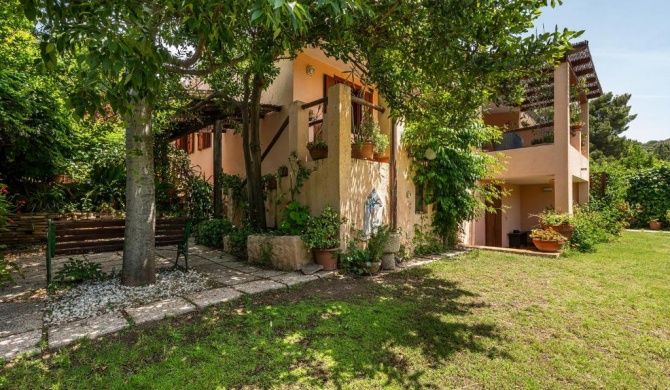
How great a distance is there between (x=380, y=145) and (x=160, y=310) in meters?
4.85

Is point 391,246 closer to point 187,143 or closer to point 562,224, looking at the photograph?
point 562,224

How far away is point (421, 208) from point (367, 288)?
3.79m

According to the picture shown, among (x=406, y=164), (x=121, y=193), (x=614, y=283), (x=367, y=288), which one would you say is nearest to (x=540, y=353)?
(x=367, y=288)

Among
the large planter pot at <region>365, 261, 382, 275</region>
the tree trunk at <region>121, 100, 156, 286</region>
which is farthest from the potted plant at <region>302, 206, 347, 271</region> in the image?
the tree trunk at <region>121, 100, 156, 286</region>

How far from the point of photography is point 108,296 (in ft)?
12.9

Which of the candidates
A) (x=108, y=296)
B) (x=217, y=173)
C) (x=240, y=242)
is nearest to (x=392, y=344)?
(x=108, y=296)

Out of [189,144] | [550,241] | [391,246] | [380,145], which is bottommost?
[550,241]

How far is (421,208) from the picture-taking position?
7.93 meters

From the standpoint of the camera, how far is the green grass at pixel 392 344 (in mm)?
2348

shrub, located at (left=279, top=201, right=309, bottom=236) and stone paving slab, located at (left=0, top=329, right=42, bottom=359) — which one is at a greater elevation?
shrub, located at (left=279, top=201, right=309, bottom=236)

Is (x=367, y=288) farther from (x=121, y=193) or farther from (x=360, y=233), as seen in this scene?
(x=121, y=193)

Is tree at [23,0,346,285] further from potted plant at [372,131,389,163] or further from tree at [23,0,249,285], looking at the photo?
potted plant at [372,131,389,163]

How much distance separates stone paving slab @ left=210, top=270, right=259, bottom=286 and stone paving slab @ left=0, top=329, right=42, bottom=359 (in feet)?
6.85

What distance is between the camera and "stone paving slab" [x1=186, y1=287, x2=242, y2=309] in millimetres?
3818
